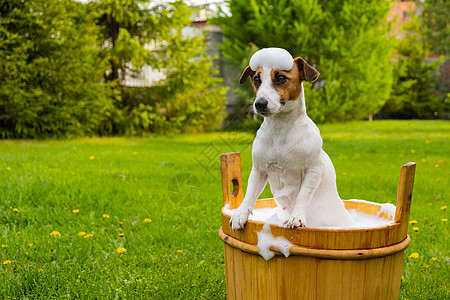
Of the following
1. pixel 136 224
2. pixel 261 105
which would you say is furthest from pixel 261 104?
pixel 136 224

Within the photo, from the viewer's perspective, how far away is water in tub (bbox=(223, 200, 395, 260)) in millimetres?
1642

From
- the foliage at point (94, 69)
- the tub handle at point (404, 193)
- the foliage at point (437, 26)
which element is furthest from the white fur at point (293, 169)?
the foliage at point (437, 26)

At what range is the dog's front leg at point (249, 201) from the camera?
5.78ft

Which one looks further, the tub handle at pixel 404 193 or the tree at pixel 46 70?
the tree at pixel 46 70

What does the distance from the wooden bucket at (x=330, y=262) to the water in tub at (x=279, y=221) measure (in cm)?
2

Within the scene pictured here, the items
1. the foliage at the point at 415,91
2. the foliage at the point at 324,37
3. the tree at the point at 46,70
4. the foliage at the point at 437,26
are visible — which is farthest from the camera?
the foliage at the point at 437,26

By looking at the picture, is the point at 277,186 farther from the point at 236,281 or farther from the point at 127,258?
the point at 127,258

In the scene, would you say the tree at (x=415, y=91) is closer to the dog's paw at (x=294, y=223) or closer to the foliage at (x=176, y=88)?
the foliage at (x=176, y=88)

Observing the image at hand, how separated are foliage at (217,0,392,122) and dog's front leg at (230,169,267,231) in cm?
719

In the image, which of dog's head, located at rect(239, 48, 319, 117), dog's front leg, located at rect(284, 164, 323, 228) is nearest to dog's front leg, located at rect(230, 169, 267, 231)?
dog's front leg, located at rect(284, 164, 323, 228)

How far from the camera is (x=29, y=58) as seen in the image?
920 cm

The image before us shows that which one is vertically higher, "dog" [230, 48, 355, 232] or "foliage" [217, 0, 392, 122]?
"foliage" [217, 0, 392, 122]

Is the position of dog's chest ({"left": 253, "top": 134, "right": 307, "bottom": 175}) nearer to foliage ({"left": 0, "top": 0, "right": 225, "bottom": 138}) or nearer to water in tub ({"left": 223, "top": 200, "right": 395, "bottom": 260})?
water in tub ({"left": 223, "top": 200, "right": 395, "bottom": 260})

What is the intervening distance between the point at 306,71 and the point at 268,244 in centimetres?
72
